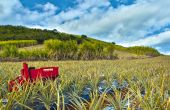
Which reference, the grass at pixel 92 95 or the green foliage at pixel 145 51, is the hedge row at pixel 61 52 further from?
the grass at pixel 92 95

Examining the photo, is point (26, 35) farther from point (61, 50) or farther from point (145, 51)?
point (61, 50)

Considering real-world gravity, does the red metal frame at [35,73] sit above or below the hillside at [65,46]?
below

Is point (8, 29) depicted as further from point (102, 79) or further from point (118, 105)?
point (118, 105)

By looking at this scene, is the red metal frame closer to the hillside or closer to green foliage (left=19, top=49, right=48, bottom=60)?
green foliage (left=19, top=49, right=48, bottom=60)

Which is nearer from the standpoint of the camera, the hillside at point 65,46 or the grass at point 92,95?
the grass at point 92,95

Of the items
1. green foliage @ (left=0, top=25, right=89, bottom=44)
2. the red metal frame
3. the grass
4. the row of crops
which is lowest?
the grass

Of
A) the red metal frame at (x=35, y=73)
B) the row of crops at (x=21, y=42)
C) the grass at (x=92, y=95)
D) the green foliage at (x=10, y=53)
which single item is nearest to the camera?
the grass at (x=92, y=95)

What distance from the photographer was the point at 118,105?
647 cm

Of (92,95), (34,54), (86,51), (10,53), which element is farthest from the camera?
(86,51)

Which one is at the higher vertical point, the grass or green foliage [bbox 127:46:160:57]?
green foliage [bbox 127:46:160:57]

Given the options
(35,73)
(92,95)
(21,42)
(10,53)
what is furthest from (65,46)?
(92,95)

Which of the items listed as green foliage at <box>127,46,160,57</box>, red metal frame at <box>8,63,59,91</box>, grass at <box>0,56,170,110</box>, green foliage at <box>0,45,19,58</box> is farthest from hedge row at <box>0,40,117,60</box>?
red metal frame at <box>8,63,59,91</box>

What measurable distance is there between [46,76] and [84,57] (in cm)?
4550

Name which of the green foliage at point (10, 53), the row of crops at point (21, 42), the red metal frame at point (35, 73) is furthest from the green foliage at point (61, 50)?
the red metal frame at point (35, 73)
